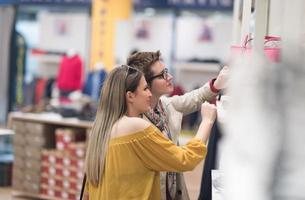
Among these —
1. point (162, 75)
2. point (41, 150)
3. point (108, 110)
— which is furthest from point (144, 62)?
point (41, 150)

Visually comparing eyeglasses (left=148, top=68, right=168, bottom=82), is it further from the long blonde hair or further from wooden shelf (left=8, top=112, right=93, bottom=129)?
wooden shelf (left=8, top=112, right=93, bottom=129)

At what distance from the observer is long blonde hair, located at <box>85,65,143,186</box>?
2.40 meters

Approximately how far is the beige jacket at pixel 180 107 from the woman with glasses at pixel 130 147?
0.32 meters

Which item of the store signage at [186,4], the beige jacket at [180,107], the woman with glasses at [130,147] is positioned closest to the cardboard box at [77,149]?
the beige jacket at [180,107]

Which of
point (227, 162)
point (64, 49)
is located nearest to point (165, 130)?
point (227, 162)

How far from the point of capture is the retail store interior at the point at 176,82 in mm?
1057

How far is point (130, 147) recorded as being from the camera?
2318 mm

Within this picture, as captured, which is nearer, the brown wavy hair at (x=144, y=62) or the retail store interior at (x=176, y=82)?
the retail store interior at (x=176, y=82)

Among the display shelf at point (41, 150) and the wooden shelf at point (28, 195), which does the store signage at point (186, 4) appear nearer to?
the display shelf at point (41, 150)

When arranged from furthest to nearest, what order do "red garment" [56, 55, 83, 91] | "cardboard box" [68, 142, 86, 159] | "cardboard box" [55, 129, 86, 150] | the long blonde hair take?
"red garment" [56, 55, 83, 91]
"cardboard box" [55, 129, 86, 150]
"cardboard box" [68, 142, 86, 159]
the long blonde hair

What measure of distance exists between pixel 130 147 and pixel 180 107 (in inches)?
27.0

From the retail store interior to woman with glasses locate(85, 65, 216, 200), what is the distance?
4.9 inches

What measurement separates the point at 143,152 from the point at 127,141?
0.08 metres

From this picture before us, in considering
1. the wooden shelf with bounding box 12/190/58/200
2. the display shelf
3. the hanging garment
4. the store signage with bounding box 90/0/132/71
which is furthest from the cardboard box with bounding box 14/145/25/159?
the hanging garment
